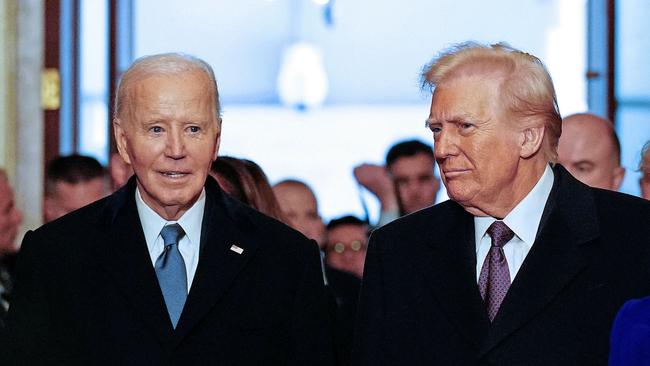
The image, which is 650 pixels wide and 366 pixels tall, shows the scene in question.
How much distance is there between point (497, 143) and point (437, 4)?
325 inches

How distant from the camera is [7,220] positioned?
17.8 ft

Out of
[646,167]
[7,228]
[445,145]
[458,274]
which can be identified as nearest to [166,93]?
[445,145]

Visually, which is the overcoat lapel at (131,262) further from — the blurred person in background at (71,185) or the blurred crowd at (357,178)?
the blurred person in background at (71,185)

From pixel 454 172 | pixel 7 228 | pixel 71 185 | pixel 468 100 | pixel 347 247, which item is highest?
pixel 468 100

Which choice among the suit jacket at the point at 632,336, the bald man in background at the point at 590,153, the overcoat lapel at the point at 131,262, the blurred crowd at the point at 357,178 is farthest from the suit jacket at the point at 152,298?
the bald man in background at the point at 590,153

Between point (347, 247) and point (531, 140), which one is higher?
point (531, 140)

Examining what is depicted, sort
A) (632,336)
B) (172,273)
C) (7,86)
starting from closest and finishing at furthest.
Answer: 1. (632,336)
2. (172,273)
3. (7,86)

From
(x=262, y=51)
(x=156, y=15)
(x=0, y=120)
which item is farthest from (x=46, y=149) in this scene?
(x=262, y=51)

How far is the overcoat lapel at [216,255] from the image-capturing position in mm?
3262

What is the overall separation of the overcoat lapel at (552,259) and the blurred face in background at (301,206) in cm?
226

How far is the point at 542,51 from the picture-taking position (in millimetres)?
10953

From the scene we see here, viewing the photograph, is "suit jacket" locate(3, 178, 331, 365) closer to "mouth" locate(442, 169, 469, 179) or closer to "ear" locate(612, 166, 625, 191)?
"mouth" locate(442, 169, 469, 179)

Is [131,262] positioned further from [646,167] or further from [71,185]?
[71,185]

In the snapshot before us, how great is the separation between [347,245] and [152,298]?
3038 millimetres
